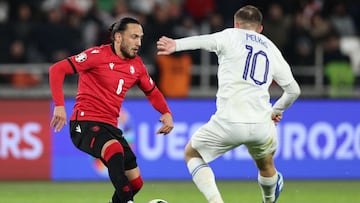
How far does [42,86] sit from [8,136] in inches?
142

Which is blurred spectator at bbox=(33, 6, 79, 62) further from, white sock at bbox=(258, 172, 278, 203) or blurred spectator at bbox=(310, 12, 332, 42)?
white sock at bbox=(258, 172, 278, 203)

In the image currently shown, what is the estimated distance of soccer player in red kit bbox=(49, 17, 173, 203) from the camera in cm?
1006

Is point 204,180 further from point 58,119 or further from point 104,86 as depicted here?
point 58,119

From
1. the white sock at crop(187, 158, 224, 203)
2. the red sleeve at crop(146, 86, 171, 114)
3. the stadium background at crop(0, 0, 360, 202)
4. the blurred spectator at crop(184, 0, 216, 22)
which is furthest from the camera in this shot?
the blurred spectator at crop(184, 0, 216, 22)

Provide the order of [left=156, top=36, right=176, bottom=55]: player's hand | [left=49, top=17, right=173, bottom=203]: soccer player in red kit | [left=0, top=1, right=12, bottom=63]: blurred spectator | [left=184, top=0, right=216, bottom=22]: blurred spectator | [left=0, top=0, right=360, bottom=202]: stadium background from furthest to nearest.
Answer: [left=184, top=0, right=216, bottom=22]: blurred spectator → [left=0, top=1, right=12, bottom=63]: blurred spectator → [left=0, top=0, right=360, bottom=202]: stadium background → [left=49, top=17, right=173, bottom=203]: soccer player in red kit → [left=156, top=36, right=176, bottom=55]: player's hand

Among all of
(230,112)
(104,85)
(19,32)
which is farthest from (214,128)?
(19,32)

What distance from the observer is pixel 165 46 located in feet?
30.8

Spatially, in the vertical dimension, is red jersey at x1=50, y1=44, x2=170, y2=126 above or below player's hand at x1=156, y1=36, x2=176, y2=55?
below

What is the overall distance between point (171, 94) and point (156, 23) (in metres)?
1.37

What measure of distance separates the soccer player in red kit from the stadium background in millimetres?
5782

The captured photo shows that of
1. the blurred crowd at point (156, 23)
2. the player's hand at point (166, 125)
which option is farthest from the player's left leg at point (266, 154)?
the blurred crowd at point (156, 23)

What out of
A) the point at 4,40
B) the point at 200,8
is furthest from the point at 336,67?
the point at 4,40

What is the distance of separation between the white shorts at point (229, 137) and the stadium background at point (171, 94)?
5984 millimetres

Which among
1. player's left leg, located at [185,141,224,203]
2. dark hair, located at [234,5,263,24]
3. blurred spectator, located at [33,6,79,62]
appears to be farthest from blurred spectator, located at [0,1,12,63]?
dark hair, located at [234,5,263,24]
